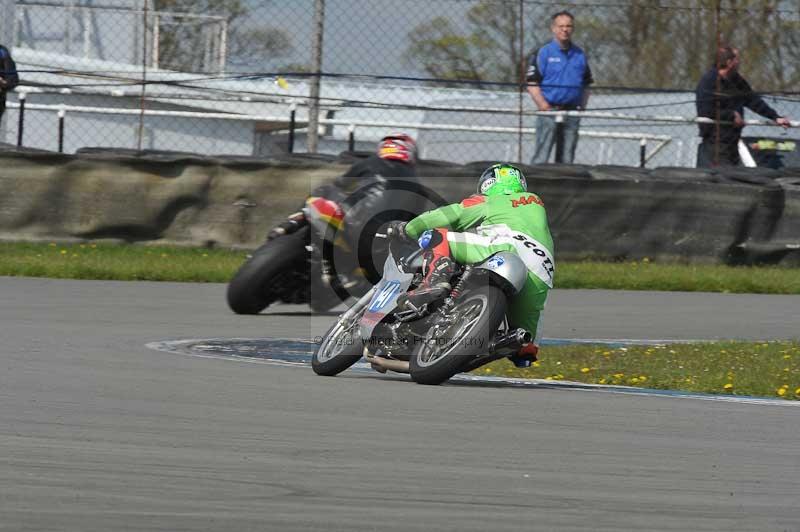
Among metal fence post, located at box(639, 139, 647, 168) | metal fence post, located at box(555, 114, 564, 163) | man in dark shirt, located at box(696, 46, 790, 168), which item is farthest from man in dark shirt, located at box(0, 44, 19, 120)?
→ metal fence post, located at box(639, 139, 647, 168)

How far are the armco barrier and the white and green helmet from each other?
17.4 ft

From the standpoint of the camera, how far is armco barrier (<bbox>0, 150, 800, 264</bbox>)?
1330cm

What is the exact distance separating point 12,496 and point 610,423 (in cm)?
267

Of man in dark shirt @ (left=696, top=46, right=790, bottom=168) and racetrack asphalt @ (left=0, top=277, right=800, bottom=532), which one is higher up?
man in dark shirt @ (left=696, top=46, right=790, bottom=168)

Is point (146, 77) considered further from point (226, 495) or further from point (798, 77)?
point (226, 495)

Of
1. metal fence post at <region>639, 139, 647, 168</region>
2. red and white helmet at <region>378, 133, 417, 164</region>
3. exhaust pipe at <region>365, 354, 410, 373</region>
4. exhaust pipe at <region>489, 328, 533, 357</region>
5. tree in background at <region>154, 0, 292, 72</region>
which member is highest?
tree in background at <region>154, 0, 292, 72</region>

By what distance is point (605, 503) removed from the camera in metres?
4.45

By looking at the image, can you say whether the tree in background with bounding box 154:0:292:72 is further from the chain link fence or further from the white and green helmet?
the white and green helmet

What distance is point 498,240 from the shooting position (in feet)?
24.4

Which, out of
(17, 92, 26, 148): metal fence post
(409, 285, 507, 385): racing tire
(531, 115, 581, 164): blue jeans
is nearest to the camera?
(409, 285, 507, 385): racing tire

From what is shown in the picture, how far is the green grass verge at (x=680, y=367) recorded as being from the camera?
25.2 feet

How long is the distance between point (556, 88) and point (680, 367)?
683cm

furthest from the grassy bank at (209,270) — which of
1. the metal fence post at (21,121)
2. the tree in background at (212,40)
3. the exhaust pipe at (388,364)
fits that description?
the exhaust pipe at (388,364)

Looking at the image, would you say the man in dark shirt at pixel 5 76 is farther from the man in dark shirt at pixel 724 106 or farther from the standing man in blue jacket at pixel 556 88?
the man in dark shirt at pixel 724 106
